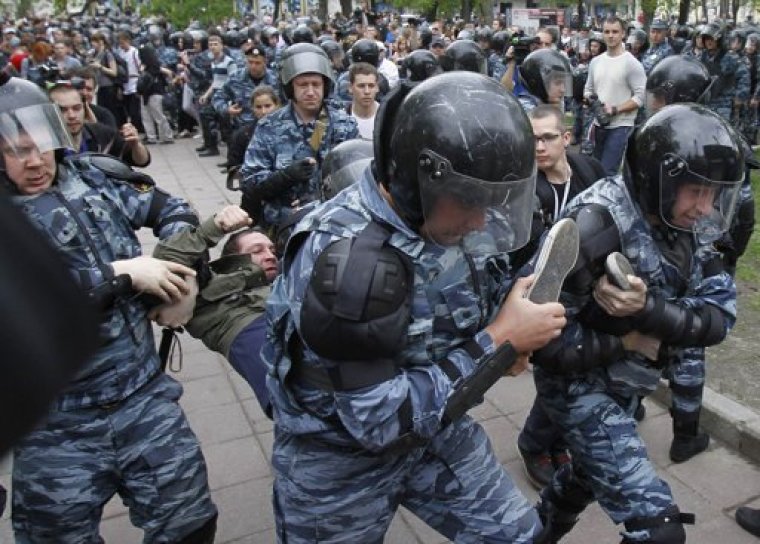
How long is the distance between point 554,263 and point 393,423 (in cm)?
67

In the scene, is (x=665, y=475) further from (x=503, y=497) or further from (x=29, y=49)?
(x=29, y=49)

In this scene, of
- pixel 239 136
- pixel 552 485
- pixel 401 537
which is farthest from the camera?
pixel 239 136

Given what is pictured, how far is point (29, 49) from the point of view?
14891 millimetres

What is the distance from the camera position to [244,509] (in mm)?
3668

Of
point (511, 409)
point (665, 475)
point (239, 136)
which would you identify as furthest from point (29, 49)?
point (665, 475)

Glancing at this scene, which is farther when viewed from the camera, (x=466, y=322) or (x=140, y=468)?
(x=140, y=468)

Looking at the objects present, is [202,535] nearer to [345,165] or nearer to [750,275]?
[345,165]

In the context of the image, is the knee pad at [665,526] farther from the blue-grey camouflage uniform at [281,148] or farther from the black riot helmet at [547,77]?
the black riot helmet at [547,77]

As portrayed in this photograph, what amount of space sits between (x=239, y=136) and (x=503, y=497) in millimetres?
5066

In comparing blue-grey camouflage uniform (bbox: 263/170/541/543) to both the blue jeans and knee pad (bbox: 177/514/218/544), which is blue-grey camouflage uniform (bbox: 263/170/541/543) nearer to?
knee pad (bbox: 177/514/218/544)

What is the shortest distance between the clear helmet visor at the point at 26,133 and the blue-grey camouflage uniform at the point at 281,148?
93.5 inches

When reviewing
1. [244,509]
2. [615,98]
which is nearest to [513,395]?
[244,509]

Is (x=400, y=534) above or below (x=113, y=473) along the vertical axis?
below

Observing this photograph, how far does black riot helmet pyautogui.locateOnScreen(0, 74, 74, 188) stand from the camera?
8.00 feet
